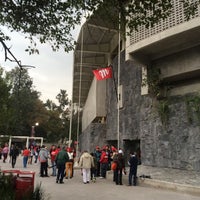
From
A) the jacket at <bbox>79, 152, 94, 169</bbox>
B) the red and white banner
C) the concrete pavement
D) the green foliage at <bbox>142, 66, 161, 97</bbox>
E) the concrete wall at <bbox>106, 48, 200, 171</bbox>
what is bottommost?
the concrete pavement

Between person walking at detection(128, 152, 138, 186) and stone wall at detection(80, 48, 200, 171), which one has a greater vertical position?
stone wall at detection(80, 48, 200, 171)

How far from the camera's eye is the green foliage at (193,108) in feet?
49.9

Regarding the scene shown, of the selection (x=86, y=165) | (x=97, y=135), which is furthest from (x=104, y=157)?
(x=97, y=135)

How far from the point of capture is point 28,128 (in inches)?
2625

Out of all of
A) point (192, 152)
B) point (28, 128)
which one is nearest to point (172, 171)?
point (192, 152)

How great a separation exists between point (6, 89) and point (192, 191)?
775cm

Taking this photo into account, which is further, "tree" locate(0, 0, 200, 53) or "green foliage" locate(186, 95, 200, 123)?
"green foliage" locate(186, 95, 200, 123)

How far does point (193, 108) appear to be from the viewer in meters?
15.6

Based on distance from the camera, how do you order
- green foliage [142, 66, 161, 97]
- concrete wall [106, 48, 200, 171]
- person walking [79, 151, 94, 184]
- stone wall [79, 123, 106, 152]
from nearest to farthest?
person walking [79, 151, 94, 184] → concrete wall [106, 48, 200, 171] → green foliage [142, 66, 161, 97] → stone wall [79, 123, 106, 152]

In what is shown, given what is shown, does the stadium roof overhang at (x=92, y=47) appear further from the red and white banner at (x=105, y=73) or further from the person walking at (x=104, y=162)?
the person walking at (x=104, y=162)

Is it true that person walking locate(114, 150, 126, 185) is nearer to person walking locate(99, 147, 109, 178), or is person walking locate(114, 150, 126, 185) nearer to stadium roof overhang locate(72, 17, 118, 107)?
person walking locate(99, 147, 109, 178)

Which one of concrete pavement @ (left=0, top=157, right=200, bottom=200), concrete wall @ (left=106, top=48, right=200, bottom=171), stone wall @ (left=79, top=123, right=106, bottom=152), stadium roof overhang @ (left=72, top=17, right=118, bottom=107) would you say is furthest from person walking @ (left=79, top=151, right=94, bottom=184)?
stone wall @ (left=79, top=123, right=106, bottom=152)

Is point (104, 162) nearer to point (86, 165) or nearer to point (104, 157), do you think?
point (104, 157)

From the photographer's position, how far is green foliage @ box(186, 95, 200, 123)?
49.9 ft
